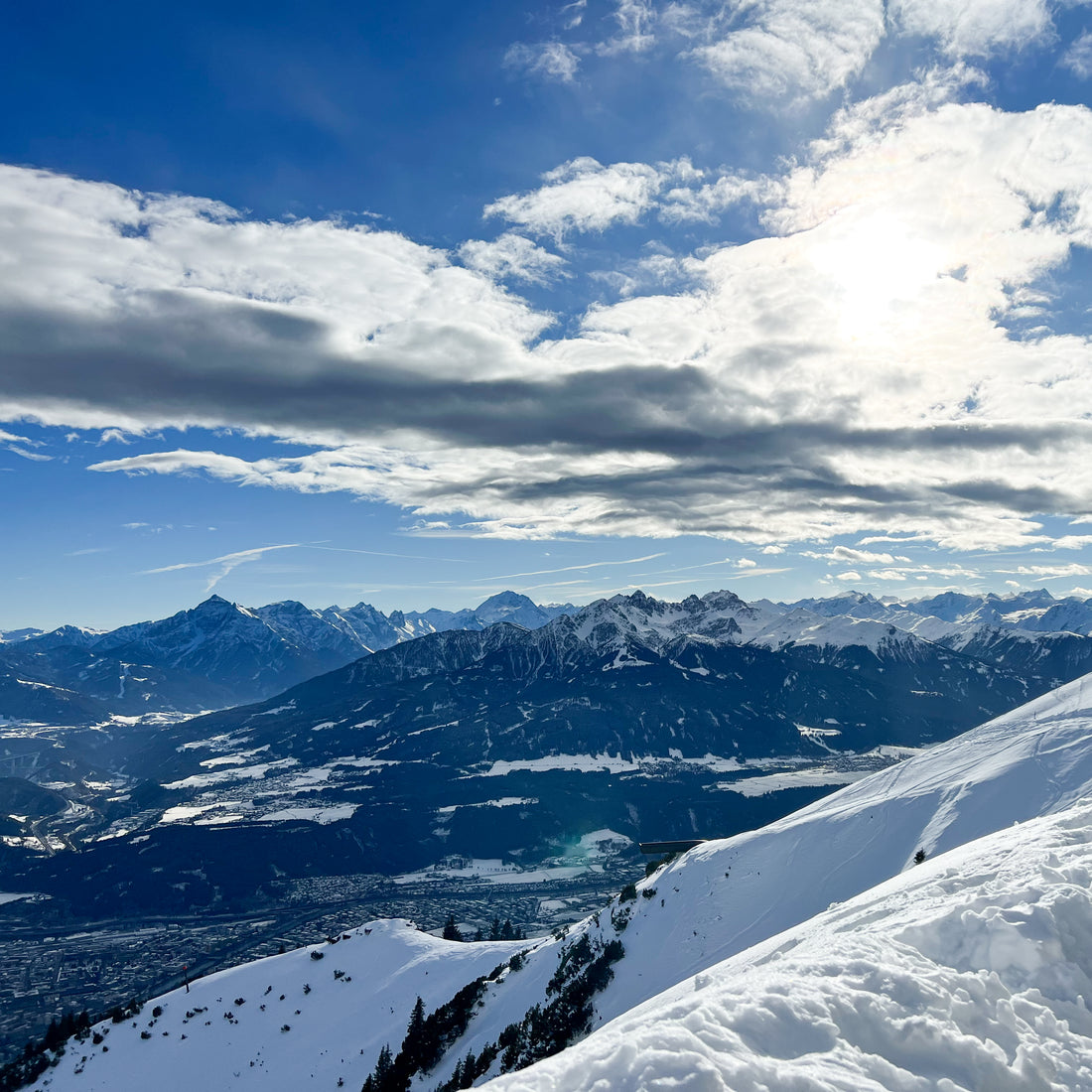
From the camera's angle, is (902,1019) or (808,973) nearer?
(902,1019)

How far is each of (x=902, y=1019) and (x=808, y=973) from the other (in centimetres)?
271

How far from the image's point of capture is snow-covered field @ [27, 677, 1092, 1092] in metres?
14.0

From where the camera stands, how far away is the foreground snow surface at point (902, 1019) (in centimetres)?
1314

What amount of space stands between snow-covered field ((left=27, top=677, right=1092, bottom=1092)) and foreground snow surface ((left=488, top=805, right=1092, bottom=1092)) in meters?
0.05

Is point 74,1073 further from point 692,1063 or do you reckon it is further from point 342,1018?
point 692,1063

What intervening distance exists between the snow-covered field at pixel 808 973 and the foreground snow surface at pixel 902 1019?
52 mm

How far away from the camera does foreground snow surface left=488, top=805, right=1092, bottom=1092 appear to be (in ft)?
43.1

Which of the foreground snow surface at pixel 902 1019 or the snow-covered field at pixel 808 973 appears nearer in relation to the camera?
the foreground snow surface at pixel 902 1019

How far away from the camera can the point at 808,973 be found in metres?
17.5

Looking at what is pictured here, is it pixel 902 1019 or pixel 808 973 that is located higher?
pixel 902 1019

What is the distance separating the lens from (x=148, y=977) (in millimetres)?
196500

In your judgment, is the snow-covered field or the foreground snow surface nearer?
the foreground snow surface

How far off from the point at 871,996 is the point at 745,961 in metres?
20.9

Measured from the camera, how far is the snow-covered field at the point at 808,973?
46.0 feet
